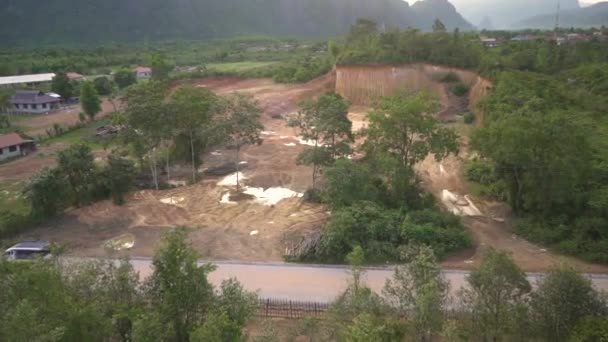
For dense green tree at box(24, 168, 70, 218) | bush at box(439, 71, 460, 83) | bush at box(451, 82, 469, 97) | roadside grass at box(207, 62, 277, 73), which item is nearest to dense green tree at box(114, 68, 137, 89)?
roadside grass at box(207, 62, 277, 73)

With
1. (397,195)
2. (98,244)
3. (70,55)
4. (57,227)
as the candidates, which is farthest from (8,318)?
(70,55)

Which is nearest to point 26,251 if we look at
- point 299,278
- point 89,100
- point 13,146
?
point 299,278

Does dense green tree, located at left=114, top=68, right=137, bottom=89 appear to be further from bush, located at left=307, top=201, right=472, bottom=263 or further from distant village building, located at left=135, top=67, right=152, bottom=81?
bush, located at left=307, top=201, right=472, bottom=263

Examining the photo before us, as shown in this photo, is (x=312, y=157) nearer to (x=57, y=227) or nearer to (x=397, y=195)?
(x=397, y=195)

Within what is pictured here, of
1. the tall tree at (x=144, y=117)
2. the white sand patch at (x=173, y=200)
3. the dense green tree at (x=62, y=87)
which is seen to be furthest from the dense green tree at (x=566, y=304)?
the dense green tree at (x=62, y=87)

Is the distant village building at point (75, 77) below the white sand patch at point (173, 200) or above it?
above

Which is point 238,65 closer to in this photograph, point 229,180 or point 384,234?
point 229,180

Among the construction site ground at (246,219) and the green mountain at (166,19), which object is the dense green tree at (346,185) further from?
the green mountain at (166,19)
